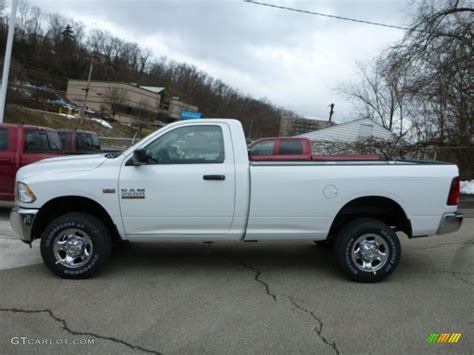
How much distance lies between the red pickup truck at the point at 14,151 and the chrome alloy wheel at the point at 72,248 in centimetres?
407

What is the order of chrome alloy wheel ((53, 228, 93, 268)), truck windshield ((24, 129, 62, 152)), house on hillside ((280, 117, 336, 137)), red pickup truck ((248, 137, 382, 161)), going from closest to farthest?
chrome alloy wheel ((53, 228, 93, 268)) → truck windshield ((24, 129, 62, 152)) → red pickup truck ((248, 137, 382, 161)) → house on hillside ((280, 117, 336, 137))

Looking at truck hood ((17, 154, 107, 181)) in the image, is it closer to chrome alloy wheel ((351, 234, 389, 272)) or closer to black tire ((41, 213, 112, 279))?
black tire ((41, 213, 112, 279))

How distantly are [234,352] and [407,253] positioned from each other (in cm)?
412

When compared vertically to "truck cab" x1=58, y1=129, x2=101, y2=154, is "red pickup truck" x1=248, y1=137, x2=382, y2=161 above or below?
above

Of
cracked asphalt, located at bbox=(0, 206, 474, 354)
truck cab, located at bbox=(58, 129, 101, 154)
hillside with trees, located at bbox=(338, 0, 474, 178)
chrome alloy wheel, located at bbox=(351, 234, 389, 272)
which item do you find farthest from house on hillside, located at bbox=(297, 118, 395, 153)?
chrome alloy wheel, located at bbox=(351, 234, 389, 272)

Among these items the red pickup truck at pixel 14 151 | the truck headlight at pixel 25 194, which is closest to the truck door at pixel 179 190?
the truck headlight at pixel 25 194

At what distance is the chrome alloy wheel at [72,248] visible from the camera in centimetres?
486

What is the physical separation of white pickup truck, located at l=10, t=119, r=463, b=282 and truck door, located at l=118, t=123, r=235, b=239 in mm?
12

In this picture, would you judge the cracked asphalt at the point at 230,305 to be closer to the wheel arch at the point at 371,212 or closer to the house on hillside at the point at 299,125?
the wheel arch at the point at 371,212

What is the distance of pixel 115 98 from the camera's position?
84.1 meters

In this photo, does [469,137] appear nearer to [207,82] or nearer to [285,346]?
[285,346]

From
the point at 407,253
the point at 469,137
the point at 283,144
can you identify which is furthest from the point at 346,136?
the point at 407,253

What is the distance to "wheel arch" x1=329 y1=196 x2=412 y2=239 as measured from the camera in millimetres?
5160

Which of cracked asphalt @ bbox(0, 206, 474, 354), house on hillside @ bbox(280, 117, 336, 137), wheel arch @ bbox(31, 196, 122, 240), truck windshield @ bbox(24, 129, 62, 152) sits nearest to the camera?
cracked asphalt @ bbox(0, 206, 474, 354)
